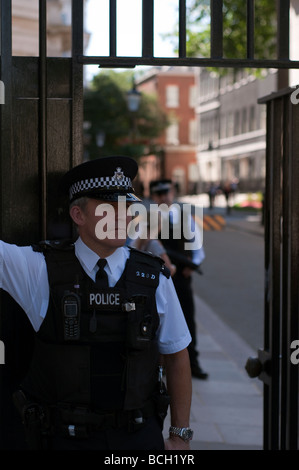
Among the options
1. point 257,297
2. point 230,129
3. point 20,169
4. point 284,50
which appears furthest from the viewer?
point 230,129

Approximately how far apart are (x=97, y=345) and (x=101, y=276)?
0.83 ft

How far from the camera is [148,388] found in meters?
2.75

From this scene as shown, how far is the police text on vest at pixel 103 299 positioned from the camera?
8.84ft

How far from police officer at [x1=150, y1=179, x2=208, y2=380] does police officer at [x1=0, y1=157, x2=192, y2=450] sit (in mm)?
4470

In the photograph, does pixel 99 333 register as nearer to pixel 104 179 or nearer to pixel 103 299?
pixel 103 299

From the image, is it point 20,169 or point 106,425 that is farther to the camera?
point 20,169

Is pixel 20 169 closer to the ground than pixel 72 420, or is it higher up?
higher up

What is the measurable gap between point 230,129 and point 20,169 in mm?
63911

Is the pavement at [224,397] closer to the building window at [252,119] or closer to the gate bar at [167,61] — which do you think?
the gate bar at [167,61]

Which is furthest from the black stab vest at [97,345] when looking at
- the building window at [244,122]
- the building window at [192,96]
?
the building window at [192,96]

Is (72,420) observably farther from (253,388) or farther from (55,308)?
(253,388)

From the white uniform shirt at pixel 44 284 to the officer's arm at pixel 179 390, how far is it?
51 mm

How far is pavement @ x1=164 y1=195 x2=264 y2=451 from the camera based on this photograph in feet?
19.0

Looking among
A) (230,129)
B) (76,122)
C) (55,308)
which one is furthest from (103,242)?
(230,129)
